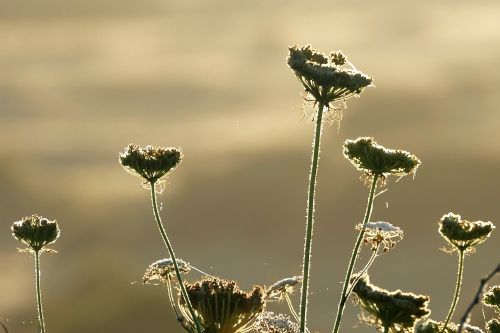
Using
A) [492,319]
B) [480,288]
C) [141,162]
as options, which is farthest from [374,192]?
[480,288]

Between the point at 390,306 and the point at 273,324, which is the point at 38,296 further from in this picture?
the point at 390,306

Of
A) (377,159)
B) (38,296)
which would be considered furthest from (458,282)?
(38,296)

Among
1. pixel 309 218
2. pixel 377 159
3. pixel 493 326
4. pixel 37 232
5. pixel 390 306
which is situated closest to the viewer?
pixel 390 306

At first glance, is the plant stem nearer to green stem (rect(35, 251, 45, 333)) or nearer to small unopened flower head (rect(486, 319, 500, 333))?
small unopened flower head (rect(486, 319, 500, 333))

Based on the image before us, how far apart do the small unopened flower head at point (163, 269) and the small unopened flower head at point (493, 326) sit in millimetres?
2652

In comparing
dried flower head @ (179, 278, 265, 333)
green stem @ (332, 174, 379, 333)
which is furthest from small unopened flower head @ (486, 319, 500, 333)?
dried flower head @ (179, 278, 265, 333)

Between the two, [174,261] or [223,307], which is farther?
[223,307]

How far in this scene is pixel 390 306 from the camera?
22.9 ft

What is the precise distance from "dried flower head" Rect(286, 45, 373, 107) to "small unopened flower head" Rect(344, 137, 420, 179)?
52 cm

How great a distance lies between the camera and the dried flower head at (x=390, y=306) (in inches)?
274

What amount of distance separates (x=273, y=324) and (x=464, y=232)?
180 cm

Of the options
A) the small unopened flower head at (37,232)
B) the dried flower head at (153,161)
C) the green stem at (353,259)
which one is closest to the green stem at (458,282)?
the green stem at (353,259)

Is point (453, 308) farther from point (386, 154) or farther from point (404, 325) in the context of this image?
point (386, 154)

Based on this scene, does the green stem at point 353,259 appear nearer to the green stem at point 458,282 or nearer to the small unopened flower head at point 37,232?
the green stem at point 458,282
